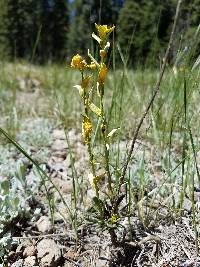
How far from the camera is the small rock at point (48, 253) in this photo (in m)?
1.63

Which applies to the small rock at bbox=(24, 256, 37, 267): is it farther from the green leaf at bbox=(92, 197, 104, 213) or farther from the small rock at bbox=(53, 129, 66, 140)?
the small rock at bbox=(53, 129, 66, 140)

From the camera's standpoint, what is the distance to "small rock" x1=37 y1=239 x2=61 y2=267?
163 centimetres

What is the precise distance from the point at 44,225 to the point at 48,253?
172 mm

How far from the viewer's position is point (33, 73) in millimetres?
6422

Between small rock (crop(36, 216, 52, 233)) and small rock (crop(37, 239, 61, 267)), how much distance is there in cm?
9

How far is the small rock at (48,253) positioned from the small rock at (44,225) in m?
0.09

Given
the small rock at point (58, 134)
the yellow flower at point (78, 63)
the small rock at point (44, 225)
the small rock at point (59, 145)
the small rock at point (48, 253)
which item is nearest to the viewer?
the yellow flower at point (78, 63)

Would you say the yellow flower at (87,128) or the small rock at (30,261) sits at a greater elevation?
the yellow flower at (87,128)

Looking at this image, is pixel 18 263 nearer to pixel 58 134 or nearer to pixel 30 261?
pixel 30 261

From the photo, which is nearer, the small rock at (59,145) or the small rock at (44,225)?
the small rock at (44,225)

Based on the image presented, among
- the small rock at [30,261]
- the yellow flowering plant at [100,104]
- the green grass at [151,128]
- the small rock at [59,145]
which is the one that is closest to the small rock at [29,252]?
the small rock at [30,261]

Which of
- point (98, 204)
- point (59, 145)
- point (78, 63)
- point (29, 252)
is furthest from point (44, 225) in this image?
point (59, 145)

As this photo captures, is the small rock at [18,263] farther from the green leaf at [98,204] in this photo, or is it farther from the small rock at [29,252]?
the green leaf at [98,204]

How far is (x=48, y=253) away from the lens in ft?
5.44
